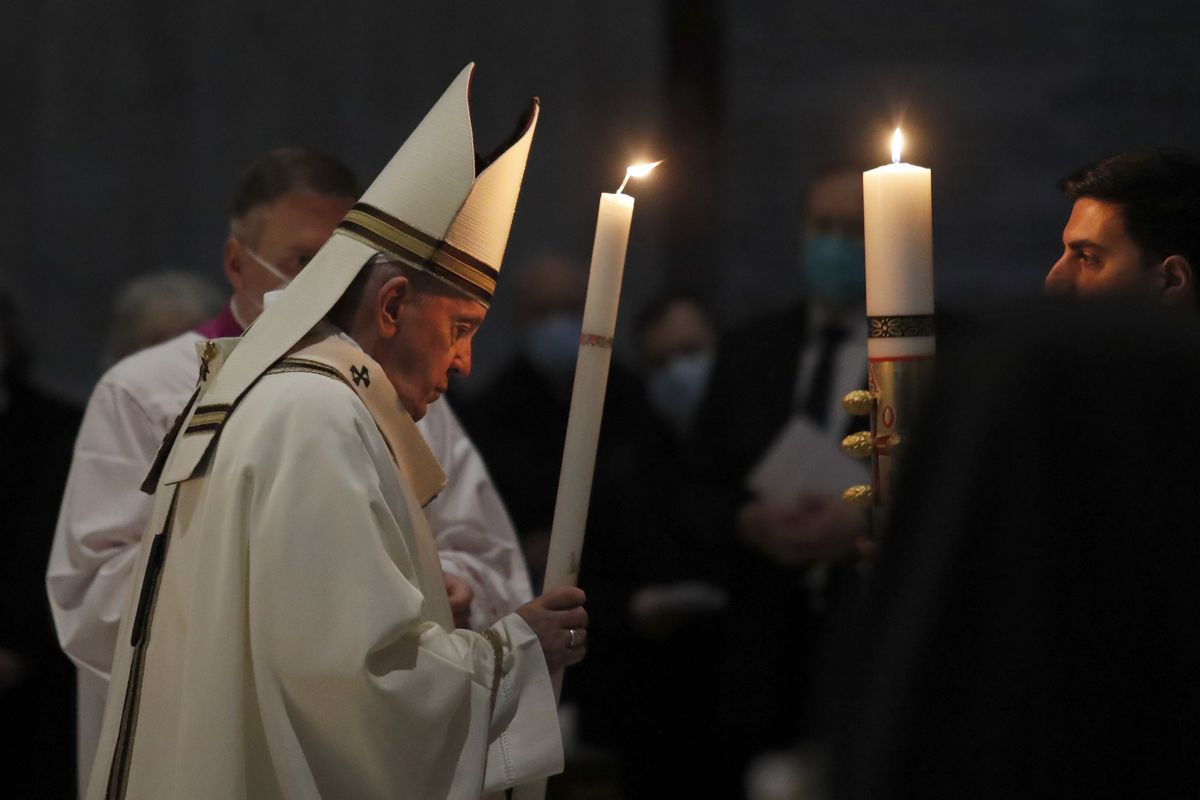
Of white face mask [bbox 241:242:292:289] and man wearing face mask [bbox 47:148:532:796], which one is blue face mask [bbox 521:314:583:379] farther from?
white face mask [bbox 241:242:292:289]

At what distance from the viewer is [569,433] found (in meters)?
2.58

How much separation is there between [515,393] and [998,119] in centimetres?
232

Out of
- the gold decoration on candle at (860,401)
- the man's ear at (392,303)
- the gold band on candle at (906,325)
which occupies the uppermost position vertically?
the man's ear at (392,303)

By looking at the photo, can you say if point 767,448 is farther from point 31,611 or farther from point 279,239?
point 31,611

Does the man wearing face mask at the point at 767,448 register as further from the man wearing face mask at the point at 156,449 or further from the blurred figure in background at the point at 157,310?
the blurred figure in background at the point at 157,310

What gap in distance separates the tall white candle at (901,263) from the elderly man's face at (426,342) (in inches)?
31.0

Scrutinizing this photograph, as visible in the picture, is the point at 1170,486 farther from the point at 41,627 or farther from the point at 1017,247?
the point at 1017,247

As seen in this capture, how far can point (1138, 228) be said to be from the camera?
275 cm

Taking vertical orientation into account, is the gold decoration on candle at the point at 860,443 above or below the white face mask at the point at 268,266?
below

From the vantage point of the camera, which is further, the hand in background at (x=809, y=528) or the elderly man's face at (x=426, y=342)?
the hand in background at (x=809, y=528)

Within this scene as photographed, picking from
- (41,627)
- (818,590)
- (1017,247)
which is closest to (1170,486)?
(818,590)

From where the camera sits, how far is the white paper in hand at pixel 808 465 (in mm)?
4074

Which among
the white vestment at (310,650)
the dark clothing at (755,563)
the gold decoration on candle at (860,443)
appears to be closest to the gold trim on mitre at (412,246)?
the white vestment at (310,650)

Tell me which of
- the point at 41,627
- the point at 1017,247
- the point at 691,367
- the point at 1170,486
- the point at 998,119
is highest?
the point at 998,119
